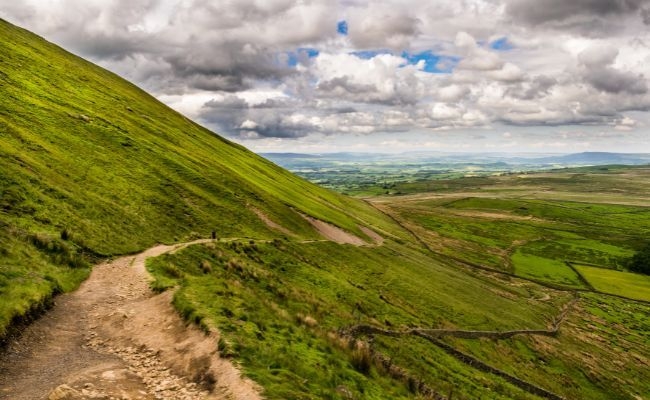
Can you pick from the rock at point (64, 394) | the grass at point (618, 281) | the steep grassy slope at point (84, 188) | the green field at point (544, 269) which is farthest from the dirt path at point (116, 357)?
the grass at point (618, 281)

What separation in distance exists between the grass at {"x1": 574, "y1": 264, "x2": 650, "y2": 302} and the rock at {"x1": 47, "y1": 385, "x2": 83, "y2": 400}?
482ft

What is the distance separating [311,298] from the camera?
124 ft

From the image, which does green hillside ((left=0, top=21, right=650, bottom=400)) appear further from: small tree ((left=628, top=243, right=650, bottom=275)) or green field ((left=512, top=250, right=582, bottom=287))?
small tree ((left=628, top=243, right=650, bottom=275))

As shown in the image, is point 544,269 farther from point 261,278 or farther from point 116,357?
point 116,357

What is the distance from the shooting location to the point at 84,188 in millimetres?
44656

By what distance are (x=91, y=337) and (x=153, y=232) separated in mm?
23587

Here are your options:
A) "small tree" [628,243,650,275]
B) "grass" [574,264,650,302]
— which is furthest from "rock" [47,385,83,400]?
"small tree" [628,243,650,275]

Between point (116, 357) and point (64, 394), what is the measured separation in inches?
163

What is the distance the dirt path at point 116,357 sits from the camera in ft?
A: 51.1

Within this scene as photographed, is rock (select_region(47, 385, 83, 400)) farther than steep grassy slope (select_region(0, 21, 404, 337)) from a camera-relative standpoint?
No

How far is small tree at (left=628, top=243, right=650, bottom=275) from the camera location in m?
158

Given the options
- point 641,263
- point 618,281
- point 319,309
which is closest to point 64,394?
point 319,309

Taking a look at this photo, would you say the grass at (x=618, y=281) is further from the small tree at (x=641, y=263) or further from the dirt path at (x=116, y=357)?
the dirt path at (x=116, y=357)

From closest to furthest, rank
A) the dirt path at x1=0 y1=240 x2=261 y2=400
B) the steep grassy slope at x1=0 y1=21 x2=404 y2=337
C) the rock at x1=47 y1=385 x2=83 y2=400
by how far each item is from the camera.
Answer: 1. the rock at x1=47 y1=385 x2=83 y2=400
2. the dirt path at x1=0 y1=240 x2=261 y2=400
3. the steep grassy slope at x1=0 y1=21 x2=404 y2=337
